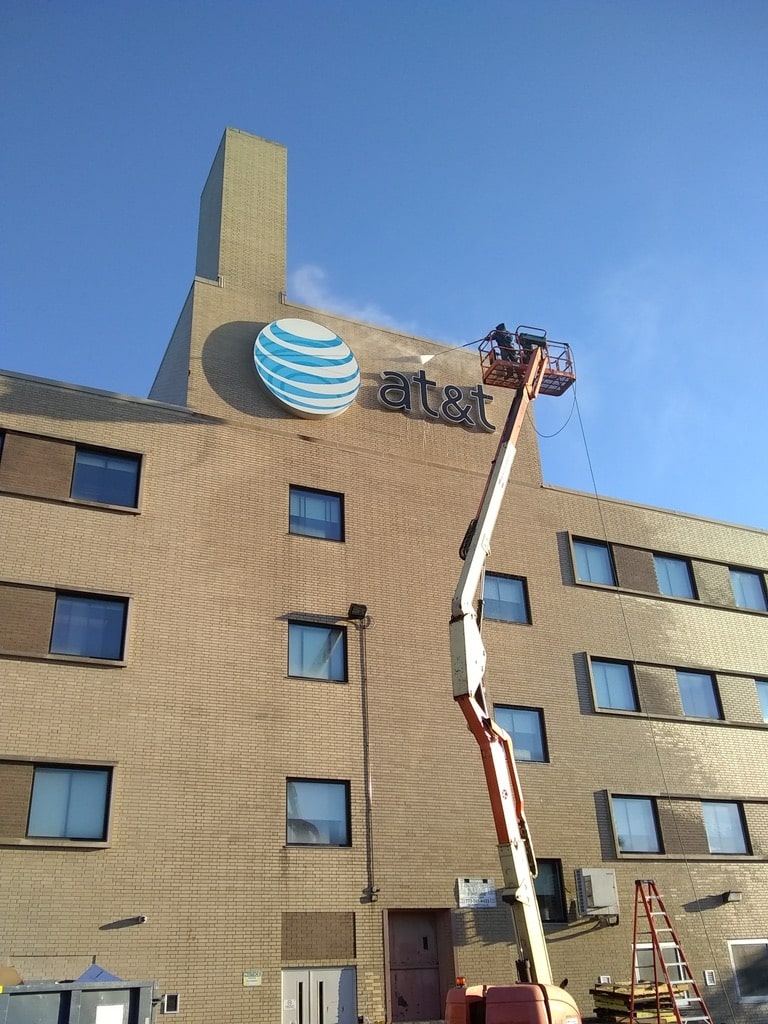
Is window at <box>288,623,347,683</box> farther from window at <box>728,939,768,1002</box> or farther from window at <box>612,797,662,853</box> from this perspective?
window at <box>728,939,768,1002</box>

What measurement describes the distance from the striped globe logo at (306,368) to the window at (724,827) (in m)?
15.0

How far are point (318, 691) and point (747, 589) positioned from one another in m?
16.0

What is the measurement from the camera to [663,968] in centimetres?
1841

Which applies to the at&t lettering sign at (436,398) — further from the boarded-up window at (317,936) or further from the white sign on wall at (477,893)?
the boarded-up window at (317,936)

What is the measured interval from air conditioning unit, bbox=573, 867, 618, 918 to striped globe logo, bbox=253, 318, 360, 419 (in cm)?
1323

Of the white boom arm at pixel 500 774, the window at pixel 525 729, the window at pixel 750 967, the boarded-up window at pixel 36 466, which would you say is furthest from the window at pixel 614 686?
the boarded-up window at pixel 36 466

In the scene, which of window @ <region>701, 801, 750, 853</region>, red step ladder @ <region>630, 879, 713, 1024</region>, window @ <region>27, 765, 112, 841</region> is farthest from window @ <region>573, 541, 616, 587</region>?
window @ <region>27, 765, 112, 841</region>

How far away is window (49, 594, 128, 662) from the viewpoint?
776 inches

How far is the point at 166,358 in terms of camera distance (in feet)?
93.5

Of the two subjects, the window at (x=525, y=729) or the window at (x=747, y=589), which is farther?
the window at (x=747, y=589)

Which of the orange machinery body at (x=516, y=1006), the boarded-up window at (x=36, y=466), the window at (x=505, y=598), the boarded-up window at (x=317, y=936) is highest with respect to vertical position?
the boarded-up window at (x=36, y=466)

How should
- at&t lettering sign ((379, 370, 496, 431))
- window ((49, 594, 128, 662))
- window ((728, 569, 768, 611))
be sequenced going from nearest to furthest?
window ((49, 594, 128, 662)) → at&t lettering sign ((379, 370, 496, 431)) → window ((728, 569, 768, 611))

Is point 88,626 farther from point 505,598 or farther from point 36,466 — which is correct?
point 505,598

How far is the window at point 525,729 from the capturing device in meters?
23.7
